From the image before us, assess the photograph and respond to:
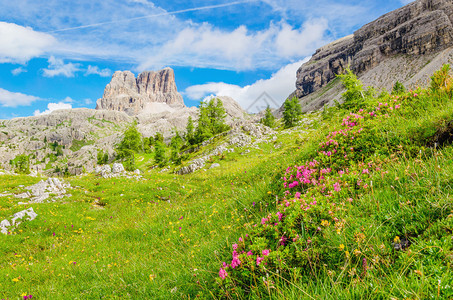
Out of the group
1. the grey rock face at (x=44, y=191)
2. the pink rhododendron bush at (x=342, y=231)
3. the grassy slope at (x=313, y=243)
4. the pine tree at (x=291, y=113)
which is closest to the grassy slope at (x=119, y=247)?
the grassy slope at (x=313, y=243)

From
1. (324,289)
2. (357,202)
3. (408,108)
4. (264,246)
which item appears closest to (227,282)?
(264,246)

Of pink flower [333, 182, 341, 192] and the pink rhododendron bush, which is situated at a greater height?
pink flower [333, 182, 341, 192]

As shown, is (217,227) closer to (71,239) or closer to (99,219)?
(71,239)

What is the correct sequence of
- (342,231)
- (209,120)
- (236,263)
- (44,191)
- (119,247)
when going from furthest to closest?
(209,120), (44,191), (119,247), (236,263), (342,231)

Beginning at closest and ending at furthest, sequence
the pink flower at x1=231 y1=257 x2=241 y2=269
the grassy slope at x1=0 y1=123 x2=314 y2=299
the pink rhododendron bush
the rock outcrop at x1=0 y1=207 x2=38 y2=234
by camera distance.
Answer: the pink rhododendron bush, the pink flower at x1=231 y1=257 x2=241 y2=269, the grassy slope at x1=0 y1=123 x2=314 y2=299, the rock outcrop at x1=0 y1=207 x2=38 y2=234

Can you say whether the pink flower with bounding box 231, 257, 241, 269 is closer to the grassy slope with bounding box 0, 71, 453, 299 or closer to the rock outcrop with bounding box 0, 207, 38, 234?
the grassy slope with bounding box 0, 71, 453, 299

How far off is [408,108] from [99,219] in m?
15.9

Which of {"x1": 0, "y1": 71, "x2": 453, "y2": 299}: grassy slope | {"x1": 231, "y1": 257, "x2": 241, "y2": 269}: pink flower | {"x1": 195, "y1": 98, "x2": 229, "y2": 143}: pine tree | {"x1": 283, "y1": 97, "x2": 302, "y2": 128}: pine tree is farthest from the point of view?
{"x1": 283, "y1": 97, "x2": 302, "y2": 128}: pine tree

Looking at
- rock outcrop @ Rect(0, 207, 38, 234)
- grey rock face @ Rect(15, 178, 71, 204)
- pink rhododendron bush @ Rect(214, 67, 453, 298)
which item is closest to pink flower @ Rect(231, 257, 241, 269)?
pink rhododendron bush @ Rect(214, 67, 453, 298)

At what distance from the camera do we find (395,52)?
198 metres

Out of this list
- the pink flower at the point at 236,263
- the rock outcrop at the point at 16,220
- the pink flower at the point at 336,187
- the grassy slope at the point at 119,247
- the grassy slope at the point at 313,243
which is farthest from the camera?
the rock outcrop at the point at 16,220

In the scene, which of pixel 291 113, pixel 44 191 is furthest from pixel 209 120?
pixel 44 191

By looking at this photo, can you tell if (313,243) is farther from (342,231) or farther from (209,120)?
(209,120)

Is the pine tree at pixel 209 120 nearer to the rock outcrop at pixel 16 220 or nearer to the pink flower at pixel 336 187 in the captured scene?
the rock outcrop at pixel 16 220
